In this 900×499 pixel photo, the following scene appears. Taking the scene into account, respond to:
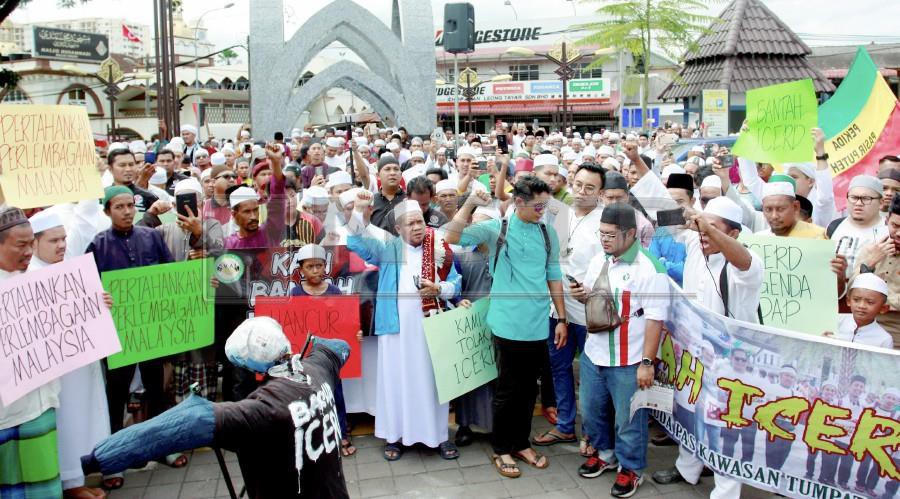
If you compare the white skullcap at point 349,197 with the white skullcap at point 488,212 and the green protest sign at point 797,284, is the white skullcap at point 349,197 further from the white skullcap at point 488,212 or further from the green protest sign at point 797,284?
the green protest sign at point 797,284

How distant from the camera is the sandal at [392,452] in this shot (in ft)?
16.5

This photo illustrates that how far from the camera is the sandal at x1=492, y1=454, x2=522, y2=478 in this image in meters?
4.75

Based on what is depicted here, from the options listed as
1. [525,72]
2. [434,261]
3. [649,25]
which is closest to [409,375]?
[434,261]

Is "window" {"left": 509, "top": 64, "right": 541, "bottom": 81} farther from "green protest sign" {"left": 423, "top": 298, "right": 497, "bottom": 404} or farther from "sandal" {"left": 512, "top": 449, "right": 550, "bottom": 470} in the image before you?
"sandal" {"left": 512, "top": 449, "right": 550, "bottom": 470}

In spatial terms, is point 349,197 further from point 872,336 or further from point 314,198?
point 872,336

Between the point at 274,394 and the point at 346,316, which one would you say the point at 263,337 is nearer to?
the point at 274,394

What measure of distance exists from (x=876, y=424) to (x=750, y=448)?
2.24 ft

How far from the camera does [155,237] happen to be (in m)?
4.95

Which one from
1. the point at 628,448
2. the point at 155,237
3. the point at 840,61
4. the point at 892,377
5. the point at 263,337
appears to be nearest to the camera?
the point at 263,337

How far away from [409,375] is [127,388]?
194 centimetres

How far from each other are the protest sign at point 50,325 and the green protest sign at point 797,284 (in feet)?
13.2

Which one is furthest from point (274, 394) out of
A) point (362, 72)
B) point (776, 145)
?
point (362, 72)

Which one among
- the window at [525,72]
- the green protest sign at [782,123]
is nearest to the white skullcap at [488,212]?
the green protest sign at [782,123]

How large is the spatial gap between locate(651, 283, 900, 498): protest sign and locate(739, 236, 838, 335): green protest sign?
63 centimetres
